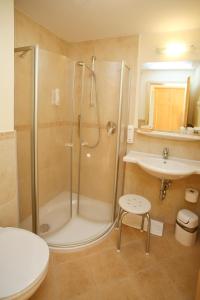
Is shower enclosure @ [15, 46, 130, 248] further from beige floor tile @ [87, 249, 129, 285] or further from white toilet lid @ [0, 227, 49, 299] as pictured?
white toilet lid @ [0, 227, 49, 299]

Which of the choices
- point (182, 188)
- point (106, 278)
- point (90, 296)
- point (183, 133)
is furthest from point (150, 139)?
point (90, 296)

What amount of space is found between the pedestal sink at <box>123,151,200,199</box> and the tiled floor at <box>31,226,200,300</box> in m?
0.62

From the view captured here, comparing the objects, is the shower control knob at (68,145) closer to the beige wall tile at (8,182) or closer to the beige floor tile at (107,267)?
the beige wall tile at (8,182)

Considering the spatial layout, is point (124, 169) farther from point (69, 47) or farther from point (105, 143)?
point (69, 47)

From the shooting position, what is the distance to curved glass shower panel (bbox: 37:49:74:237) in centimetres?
167

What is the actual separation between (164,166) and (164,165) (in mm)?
30

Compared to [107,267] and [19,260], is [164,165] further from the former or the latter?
[19,260]

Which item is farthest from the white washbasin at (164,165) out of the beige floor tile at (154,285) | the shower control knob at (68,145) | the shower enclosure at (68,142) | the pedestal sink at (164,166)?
the beige floor tile at (154,285)

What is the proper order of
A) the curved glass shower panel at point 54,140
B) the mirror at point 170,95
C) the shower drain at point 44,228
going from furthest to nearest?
the mirror at point 170,95 < the shower drain at point 44,228 < the curved glass shower panel at point 54,140

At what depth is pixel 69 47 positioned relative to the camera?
2447 millimetres

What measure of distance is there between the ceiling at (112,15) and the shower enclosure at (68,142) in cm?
37

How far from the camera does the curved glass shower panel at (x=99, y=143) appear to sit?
2004mm

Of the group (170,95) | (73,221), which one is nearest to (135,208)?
(73,221)

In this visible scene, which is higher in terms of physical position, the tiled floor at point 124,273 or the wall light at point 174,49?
the wall light at point 174,49
